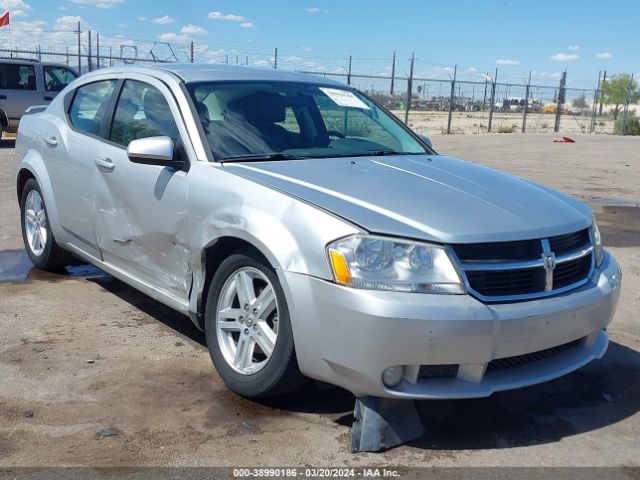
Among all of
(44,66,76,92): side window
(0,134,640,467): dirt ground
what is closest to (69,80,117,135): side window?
(0,134,640,467): dirt ground

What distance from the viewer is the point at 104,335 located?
15.7ft

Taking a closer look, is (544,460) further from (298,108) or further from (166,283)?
(298,108)

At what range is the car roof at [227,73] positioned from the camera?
187 inches

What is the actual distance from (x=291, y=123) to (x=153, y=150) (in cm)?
93

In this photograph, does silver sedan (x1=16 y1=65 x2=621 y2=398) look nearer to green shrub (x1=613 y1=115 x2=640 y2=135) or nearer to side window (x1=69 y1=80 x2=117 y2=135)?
side window (x1=69 y1=80 x2=117 y2=135)

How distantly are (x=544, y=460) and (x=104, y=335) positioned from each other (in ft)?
9.17

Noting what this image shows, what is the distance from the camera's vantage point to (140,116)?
4.84m

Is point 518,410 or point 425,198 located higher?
point 425,198

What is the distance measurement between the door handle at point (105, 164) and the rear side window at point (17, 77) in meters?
13.3

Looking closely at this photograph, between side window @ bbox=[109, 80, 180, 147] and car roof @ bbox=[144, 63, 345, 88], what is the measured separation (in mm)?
183

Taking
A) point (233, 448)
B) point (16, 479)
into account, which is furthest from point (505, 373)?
point (16, 479)

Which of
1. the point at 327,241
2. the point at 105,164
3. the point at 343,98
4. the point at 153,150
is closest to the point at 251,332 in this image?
the point at 327,241

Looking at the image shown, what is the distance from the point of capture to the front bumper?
3.10 meters

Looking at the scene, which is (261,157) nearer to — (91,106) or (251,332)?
(251,332)
